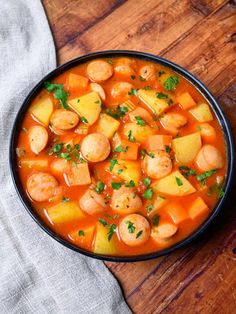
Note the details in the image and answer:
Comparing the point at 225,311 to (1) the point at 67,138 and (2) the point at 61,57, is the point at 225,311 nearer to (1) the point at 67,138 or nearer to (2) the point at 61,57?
(1) the point at 67,138

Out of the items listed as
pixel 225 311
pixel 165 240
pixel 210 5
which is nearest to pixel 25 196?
pixel 165 240

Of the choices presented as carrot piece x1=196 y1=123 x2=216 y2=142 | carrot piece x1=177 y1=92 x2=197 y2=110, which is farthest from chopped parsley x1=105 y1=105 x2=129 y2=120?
carrot piece x1=196 y1=123 x2=216 y2=142

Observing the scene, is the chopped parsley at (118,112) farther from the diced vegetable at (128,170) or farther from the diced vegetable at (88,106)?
the diced vegetable at (128,170)

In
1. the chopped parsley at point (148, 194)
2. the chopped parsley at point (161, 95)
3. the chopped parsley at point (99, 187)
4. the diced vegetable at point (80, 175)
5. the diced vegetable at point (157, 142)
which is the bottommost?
the chopped parsley at point (148, 194)

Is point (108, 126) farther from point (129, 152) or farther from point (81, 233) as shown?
point (81, 233)

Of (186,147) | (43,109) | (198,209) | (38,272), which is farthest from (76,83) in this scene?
(38,272)

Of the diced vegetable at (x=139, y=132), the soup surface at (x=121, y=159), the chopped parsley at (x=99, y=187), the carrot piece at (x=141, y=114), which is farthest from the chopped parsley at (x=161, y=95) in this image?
the chopped parsley at (x=99, y=187)
